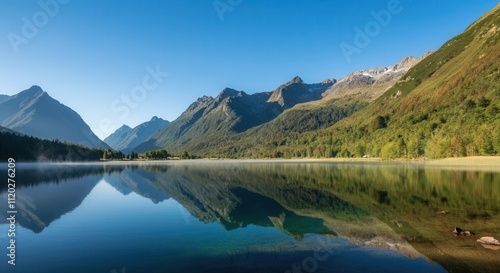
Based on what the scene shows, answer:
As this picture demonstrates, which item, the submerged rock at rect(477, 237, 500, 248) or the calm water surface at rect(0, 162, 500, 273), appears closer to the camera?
the calm water surface at rect(0, 162, 500, 273)

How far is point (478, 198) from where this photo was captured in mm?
45750

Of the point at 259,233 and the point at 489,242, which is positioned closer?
the point at 489,242

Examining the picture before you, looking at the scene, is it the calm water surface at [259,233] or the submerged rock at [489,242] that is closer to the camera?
the calm water surface at [259,233]

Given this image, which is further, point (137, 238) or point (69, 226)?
point (69, 226)

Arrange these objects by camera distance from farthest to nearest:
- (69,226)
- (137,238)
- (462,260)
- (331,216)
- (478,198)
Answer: (478,198) → (331,216) → (69,226) → (137,238) → (462,260)

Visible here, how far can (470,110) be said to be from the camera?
186625 mm

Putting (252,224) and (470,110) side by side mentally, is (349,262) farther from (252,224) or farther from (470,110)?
(470,110)

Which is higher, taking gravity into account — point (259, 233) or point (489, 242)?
point (489, 242)

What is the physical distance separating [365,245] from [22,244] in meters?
29.0

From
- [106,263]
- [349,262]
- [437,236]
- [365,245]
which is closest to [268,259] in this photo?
[349,262]

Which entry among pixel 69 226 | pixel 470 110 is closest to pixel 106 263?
pixel 69 226

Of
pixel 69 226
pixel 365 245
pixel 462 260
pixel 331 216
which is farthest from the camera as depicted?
pixel 331 216

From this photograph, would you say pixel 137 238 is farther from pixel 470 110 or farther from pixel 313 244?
pixel 470 110

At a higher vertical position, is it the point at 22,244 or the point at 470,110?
A: the point at 470,110
